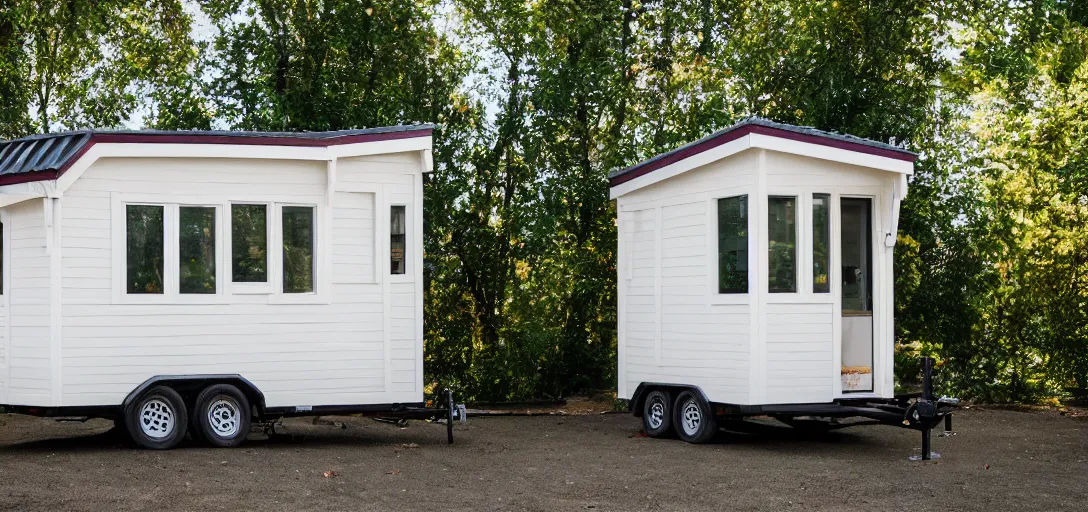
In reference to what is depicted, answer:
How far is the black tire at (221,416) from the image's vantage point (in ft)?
37.6

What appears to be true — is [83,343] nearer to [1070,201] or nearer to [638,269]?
[638,269]

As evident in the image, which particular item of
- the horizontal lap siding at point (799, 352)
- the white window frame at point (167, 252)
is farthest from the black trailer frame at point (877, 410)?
the white window frame at point (167, 252)

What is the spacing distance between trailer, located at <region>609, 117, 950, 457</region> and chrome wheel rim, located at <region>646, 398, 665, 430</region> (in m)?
0.22

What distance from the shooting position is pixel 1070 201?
17344 millimetres

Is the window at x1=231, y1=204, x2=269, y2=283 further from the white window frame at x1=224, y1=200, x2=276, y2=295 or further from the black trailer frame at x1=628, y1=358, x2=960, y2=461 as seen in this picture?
the black trailer frame at x1=628, y1=358, x2=960, y2=461

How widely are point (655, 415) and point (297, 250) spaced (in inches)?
163

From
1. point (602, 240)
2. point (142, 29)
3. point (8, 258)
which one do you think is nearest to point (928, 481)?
point (8, 258)

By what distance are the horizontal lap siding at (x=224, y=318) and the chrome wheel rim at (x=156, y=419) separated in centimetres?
25

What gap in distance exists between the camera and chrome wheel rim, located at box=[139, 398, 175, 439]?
11305 millimetres

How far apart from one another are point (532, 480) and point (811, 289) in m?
3.73

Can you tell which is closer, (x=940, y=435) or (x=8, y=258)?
(x=8, y=258)

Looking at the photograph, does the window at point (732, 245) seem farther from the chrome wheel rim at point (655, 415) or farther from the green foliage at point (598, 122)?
the green foliage at point (598, 122)

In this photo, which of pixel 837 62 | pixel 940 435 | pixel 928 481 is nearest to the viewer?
pixel 928 481

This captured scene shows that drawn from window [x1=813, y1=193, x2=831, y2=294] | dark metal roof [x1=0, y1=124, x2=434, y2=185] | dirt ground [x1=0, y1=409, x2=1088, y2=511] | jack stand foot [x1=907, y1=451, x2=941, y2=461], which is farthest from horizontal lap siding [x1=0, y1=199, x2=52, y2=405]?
jack stand foot [x1=907, y1=451, x2=941, y2=461]
